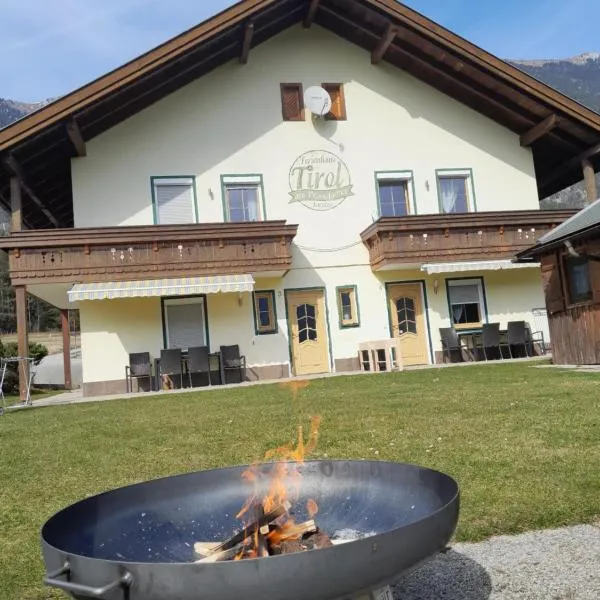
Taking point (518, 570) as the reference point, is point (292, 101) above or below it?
above

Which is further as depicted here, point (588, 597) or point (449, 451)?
point (449, 451)

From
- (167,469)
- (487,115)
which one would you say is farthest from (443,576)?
(487,115)

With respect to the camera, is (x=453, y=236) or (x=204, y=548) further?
(x=453, y=236)

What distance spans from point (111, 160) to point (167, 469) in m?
11.9

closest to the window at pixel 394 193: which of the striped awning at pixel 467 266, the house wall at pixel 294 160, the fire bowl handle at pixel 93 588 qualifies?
the house wall at pixel 294 160

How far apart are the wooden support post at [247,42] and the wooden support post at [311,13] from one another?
160cm

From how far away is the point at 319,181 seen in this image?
628 inches

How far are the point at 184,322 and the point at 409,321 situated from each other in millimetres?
5618

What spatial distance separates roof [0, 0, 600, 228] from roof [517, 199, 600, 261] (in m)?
5.78

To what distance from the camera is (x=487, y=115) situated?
1723cm

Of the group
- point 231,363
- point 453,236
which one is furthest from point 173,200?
point 453,236

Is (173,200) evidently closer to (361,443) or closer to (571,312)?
(571,312)

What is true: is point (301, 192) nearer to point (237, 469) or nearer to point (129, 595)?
point (237, 469)

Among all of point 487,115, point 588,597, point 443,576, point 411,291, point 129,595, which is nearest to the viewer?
point 129,595
